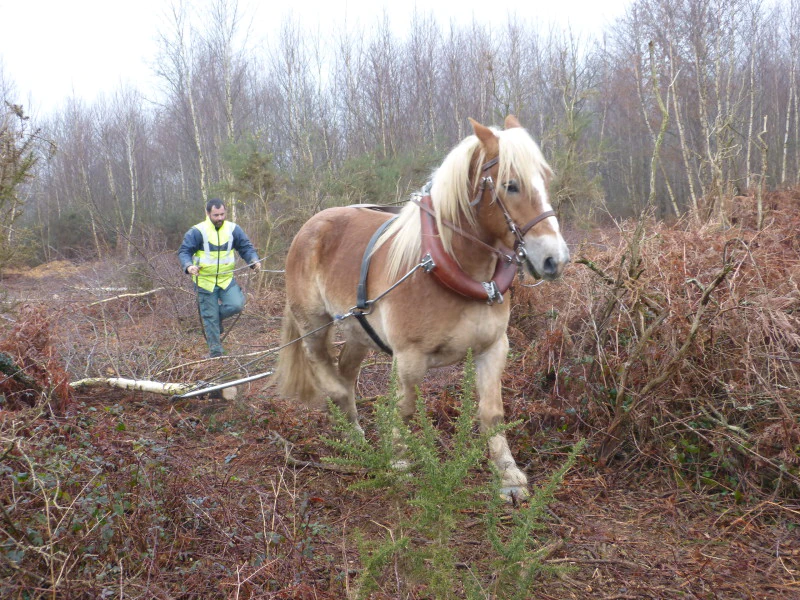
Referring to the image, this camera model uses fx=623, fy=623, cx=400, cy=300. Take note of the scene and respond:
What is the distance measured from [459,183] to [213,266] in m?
4.10

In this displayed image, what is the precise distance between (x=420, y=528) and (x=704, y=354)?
2140mm

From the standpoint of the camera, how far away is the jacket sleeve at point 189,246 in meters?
6.40

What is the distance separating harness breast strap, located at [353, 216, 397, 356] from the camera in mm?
3738

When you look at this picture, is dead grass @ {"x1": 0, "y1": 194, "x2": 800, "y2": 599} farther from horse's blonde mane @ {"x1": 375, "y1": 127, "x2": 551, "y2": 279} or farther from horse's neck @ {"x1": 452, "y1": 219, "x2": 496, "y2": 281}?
horse's blonde mane @ {"x1": 375, "y1": 127, "x2": 551, "y2": 279}

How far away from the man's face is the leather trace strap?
3.83 meters

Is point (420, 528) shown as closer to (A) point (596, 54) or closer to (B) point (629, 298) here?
(B) point (629, 298)

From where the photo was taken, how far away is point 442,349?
3363 mm

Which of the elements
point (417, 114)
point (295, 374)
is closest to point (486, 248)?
point (295, 374)

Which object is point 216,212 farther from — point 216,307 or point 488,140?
point 488,140

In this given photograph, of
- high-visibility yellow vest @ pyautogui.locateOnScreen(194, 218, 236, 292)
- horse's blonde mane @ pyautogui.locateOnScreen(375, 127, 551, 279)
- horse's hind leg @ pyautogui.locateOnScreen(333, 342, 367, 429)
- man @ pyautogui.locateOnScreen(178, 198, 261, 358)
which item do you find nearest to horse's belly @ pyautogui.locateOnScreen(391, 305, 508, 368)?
horse's blonde mane @ pyautogui.locateOnScreen(375, 127, 551, 279)

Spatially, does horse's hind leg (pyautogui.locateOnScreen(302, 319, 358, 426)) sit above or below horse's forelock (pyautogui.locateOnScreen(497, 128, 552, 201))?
below

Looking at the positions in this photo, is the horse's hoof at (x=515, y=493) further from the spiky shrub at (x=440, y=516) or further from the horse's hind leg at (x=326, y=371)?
the horse's hind leg at (x=326, y=371)

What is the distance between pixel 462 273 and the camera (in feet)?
10.6

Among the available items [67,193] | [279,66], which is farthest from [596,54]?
[67,193]
